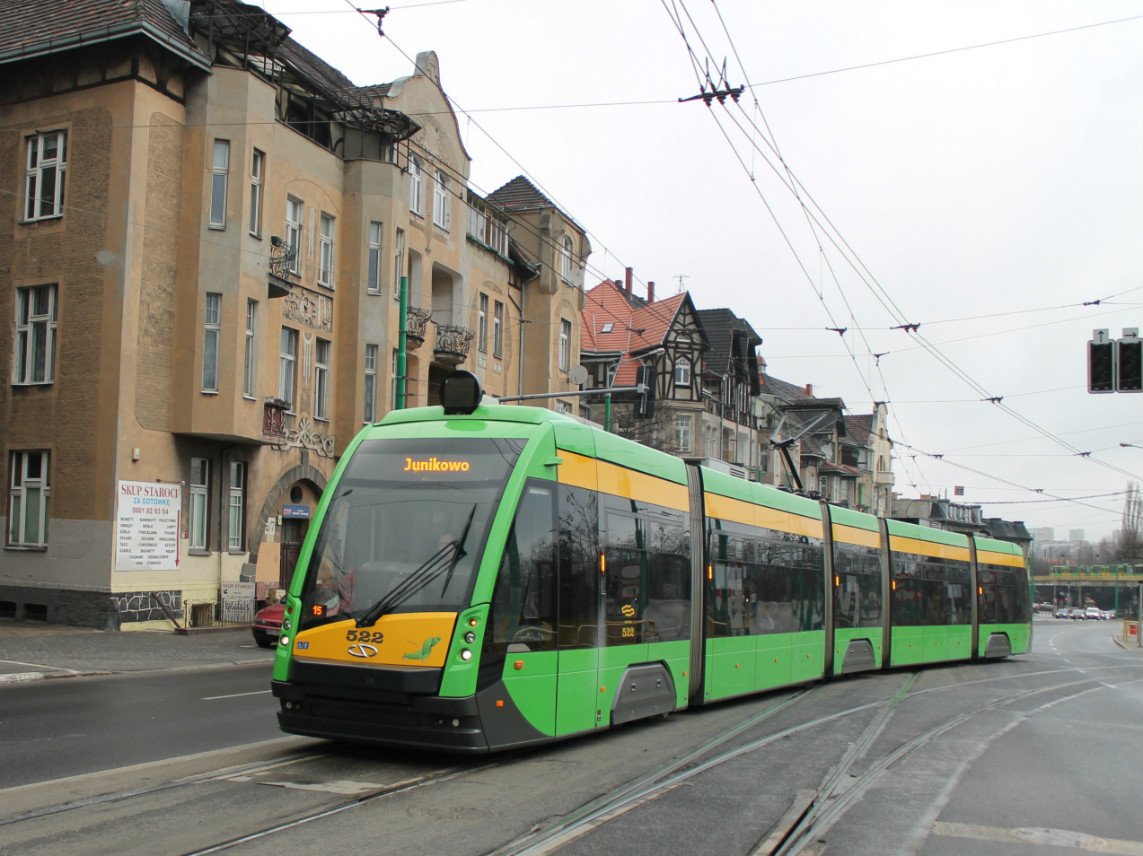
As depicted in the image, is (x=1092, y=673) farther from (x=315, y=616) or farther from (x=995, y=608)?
(x=315, y=616)

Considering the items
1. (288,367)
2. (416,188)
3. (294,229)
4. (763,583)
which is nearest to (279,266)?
(294,229)

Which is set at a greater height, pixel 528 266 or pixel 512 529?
pixel 528 266

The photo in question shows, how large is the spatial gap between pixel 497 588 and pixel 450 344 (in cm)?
2638

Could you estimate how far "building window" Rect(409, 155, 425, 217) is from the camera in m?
32.2

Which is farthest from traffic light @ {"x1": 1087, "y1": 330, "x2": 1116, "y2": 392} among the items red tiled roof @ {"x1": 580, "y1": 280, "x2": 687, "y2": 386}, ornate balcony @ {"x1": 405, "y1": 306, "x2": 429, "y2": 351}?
red tiled roof @ {"x1": 580, "y1": 280, "x2": 687, "y2": 386}

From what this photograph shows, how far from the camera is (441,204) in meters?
34.9

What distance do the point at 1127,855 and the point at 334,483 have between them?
245 inches

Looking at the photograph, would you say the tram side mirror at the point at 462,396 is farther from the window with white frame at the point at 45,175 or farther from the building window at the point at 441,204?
the building window at the point at 441,204

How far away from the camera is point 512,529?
8930 millimetres

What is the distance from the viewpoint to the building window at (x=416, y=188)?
32.2m

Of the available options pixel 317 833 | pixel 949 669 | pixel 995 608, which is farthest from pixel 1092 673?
pixel 317 833

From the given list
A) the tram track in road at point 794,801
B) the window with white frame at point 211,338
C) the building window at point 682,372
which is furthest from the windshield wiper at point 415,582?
the building window at point 682,372

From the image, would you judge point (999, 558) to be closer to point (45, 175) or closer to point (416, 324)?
point (416, 324)

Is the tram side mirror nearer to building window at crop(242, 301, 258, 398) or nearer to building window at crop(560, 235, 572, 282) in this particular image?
building window at crop(242, 301, 258, 398)
